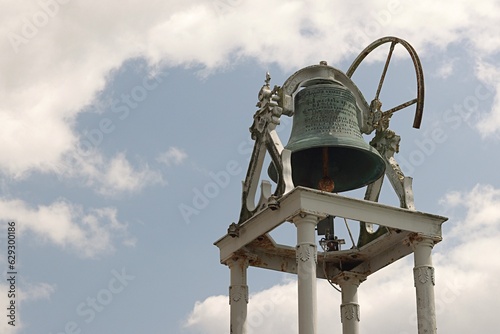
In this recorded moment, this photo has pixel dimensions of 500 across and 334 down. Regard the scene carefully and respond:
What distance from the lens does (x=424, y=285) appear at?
2775 cm

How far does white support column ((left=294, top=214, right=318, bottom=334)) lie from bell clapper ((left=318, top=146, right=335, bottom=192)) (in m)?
2.67

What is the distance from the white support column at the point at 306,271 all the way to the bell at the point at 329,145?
2.50m

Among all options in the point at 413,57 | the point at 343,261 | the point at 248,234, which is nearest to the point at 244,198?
the point at 248,234

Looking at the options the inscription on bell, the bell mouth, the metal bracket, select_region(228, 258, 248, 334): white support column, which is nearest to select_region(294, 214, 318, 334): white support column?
the metal bracket

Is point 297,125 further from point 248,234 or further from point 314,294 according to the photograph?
point 314,294

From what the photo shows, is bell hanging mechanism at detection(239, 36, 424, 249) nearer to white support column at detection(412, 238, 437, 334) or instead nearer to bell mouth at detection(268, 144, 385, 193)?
bell mouth at detection(268, 144, 385, 193)

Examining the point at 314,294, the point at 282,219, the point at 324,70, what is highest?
the point at 324,70

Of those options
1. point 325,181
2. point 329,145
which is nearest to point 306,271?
point 329,145

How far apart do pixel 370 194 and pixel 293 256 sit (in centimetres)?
237

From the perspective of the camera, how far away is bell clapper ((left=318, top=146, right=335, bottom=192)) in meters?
29.6

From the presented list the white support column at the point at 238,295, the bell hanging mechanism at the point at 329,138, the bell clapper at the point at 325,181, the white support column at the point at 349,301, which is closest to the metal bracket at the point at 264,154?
the bell hanging mechanism at the point at 329,138

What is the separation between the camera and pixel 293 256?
30156 mm

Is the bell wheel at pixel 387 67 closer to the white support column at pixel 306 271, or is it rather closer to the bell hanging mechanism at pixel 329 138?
the bell hanging mechanism at pixel 329 138

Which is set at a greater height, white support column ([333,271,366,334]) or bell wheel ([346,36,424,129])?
bell wheel ([346,36,424,129])
